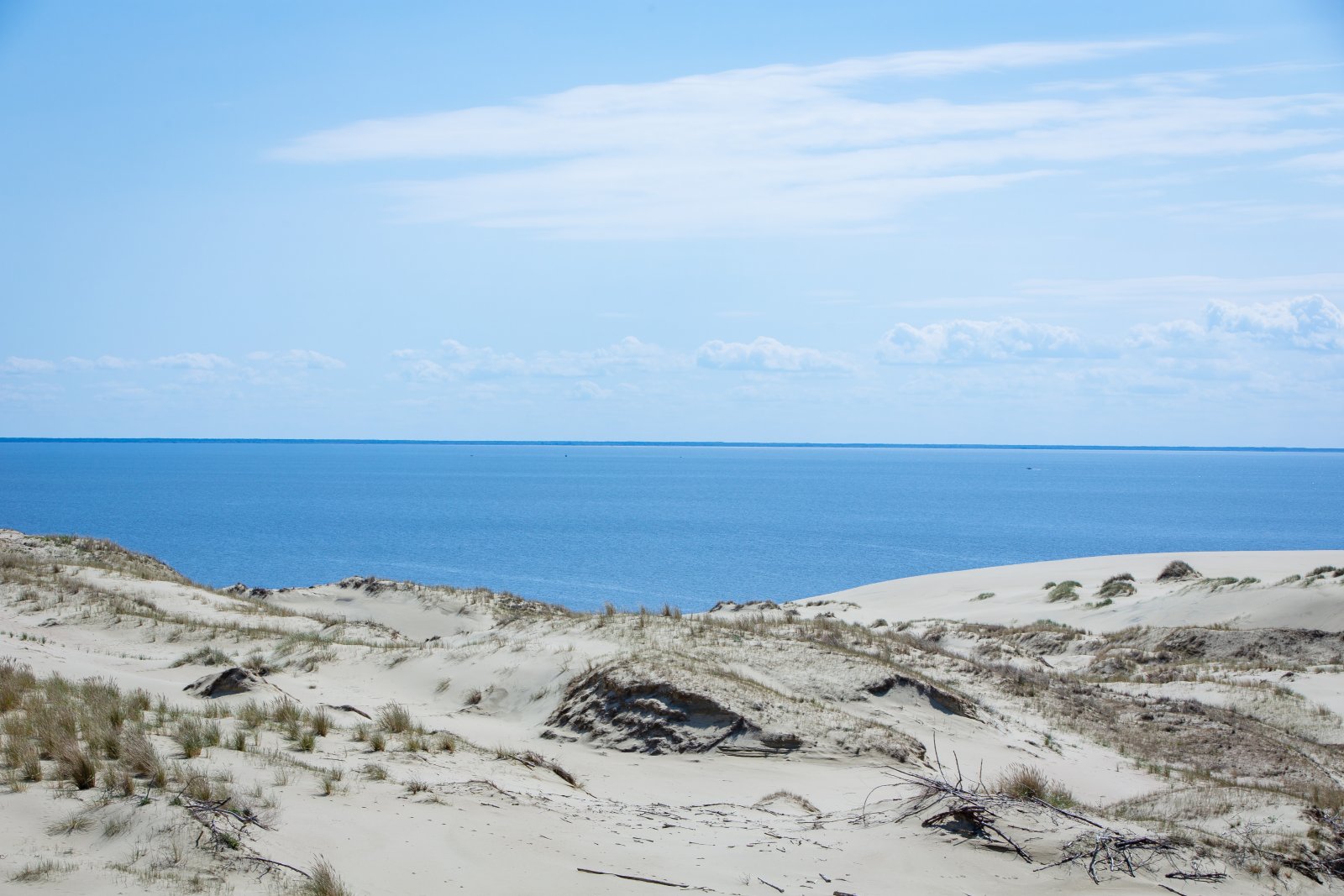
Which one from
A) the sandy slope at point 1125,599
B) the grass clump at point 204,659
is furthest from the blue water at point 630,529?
the grass clump at point 204,659

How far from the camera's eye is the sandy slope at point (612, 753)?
711cm

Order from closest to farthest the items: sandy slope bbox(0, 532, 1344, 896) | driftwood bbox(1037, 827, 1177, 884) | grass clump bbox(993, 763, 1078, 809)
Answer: sandy slope bbox(0, 532, 1344, 896), driftwood bbox(1037, 827, 1177, 884), grass clump bbox(993, 763, 1078, 809)

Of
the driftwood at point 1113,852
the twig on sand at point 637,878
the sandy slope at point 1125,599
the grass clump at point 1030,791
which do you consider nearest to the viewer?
the twig on sand at point 637,878

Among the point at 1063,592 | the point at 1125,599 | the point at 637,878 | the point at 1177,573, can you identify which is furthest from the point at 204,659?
the point at 1177,573

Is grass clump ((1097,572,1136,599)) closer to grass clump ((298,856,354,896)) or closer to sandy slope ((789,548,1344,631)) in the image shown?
sandy slope ((789,548,1344,631))

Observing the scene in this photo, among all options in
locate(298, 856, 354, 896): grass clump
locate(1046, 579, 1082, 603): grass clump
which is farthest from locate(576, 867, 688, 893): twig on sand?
locate(1046, 579, 1082, 603): grass clump

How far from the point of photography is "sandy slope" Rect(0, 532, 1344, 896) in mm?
7113

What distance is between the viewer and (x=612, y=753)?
12.4 meters

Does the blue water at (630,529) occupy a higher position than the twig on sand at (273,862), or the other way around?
the twig on sand at (273,862)

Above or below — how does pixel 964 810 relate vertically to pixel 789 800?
above

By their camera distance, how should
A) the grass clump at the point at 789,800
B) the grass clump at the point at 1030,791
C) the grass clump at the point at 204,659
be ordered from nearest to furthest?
the grass clump at the point at 1030,791, the grass clump at the point at 789,800, the grass clump at the point at 204,659

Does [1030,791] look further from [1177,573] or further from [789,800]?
[1177,573]

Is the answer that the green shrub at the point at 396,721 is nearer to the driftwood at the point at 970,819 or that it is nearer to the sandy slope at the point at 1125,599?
the driftwood at the point at 970,819

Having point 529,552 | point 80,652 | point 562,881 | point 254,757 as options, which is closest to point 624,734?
point 254,757
